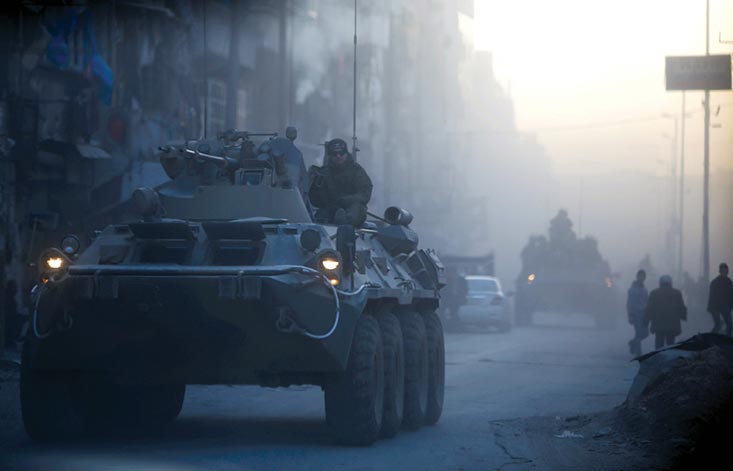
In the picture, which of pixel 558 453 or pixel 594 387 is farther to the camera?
pixel 594 387

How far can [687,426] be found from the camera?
10992 mm

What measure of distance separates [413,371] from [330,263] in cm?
253

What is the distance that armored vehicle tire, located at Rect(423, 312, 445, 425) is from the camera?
13.3 m

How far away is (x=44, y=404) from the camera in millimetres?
10430

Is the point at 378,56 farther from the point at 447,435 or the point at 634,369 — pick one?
the point at 447,435

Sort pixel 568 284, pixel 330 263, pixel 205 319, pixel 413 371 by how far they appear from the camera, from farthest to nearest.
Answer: pixel 568 284
pixel 413 371
pixel 330 263
pixel 205 319

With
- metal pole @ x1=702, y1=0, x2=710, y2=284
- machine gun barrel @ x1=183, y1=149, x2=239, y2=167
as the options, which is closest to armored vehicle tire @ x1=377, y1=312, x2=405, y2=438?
machine gun barrel @ x1=183, y1=149, x2=239, y2=167

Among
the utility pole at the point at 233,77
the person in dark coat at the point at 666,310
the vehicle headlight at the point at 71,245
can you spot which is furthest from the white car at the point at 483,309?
the vehicle headlight at the point at 71,245

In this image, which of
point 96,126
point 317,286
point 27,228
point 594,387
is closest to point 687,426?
point 317,286

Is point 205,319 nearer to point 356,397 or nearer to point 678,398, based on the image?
point 356,397

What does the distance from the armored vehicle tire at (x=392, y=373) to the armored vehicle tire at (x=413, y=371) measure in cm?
41

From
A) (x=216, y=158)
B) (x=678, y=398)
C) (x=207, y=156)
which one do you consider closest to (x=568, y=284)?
(x=678, y=398)

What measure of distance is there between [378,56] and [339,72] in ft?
25.8

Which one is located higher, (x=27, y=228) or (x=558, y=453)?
(x=27, y=228)
